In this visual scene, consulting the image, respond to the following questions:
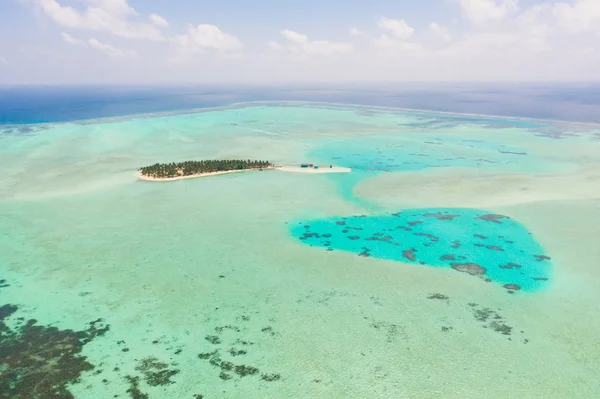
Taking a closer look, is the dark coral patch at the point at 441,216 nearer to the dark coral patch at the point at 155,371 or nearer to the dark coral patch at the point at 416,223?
the dark coral patch at the point at 416,223

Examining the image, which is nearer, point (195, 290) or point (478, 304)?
point (478, 304)

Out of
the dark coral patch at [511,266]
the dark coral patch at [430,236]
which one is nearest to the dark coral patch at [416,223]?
the dark coral patch at [430,236]

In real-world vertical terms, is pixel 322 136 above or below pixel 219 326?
above

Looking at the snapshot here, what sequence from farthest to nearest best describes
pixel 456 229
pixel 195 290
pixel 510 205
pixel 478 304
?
pixel 510 205 → pixel 456 229 → pixel 195 290 → pixel 478 304

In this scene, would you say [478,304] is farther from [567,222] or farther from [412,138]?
[412,138]

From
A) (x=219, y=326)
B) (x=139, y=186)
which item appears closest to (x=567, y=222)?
(x=219, y=326)

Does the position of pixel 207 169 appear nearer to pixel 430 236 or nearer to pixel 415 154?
pixel 430 236

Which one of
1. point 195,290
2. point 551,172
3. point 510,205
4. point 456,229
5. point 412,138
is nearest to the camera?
point 195,290
